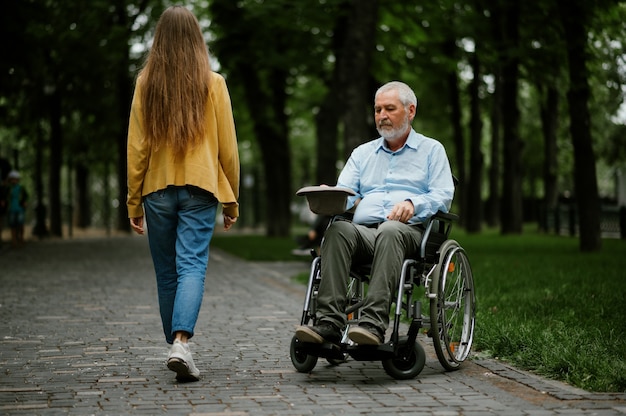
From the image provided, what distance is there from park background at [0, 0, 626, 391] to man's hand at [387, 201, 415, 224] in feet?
4.03

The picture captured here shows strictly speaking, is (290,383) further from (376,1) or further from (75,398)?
(376,1)

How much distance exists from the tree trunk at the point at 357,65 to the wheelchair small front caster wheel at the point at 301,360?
9407 mm

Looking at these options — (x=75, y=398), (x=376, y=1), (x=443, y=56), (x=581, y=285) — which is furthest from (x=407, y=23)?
(x=75, y=398)

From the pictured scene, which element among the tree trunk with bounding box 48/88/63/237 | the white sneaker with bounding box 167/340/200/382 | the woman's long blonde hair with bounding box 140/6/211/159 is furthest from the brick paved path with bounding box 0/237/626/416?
the tree trunk with bounding box 48/88/63/237

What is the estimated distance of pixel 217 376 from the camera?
5.87 metres

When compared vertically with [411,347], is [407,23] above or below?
above

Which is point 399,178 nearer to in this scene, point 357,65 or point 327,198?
point 327,198

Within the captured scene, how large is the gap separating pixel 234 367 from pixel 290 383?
662mm

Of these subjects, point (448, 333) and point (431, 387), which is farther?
point (448, 333)

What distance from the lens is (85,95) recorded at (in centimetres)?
2884

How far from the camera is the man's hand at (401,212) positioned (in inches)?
231

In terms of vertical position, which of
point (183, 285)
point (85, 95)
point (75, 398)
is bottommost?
point (75, 398)

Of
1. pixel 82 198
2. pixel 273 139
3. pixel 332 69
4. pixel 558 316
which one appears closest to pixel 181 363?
pixel 558 316

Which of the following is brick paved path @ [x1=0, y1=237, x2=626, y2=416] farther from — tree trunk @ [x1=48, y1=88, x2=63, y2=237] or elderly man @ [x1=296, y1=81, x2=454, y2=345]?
tree trunk @ [x1=48, y1=88, x2=63, y2=237]
